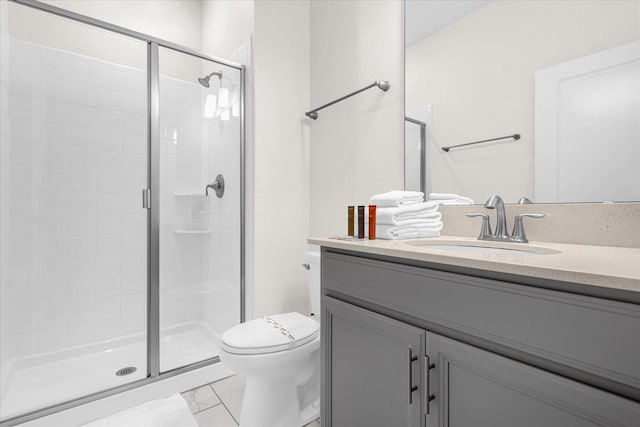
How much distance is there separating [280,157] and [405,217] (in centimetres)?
104

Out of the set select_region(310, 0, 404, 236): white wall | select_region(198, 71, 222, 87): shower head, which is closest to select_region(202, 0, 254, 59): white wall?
select_region(198, 71, 222, 87): shower head

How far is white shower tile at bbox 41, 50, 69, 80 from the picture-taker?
69.5 inches

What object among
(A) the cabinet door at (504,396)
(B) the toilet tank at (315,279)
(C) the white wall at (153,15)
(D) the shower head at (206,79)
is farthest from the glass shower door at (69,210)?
(A) the cabinet door at (504,396)

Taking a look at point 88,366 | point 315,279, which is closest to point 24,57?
point 88,366

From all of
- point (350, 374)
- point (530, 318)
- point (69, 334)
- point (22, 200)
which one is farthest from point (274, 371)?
point (22, 200)

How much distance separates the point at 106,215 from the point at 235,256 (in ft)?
2.71

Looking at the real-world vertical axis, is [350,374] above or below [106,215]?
below

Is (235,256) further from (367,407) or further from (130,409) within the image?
(367,407)

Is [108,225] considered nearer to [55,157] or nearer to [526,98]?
[55,157]

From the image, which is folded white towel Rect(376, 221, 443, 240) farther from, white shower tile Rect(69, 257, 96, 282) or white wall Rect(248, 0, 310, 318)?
white shower tile Rect(69, 257, 96, 282)

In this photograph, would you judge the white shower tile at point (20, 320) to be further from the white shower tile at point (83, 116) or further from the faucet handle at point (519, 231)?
the faucet handle at point (519, 231)

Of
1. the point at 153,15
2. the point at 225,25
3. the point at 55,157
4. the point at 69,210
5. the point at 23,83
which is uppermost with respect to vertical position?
the point at 153,15

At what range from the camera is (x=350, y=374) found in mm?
1004

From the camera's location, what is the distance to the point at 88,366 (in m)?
1.80
